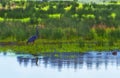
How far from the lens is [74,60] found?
22938mm

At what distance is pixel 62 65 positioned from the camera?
2186cm

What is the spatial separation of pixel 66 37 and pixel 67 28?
1225 millimetres

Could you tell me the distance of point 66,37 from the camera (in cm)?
2800

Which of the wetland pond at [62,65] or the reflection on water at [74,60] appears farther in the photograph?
the reflection on water at [74,60]

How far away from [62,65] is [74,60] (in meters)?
1.18

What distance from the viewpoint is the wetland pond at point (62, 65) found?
65.0 feet

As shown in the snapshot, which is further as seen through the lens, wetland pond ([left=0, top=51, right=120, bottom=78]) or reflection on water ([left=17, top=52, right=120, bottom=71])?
reflection on water ([left=17, top=52, right=120, bottom=71])

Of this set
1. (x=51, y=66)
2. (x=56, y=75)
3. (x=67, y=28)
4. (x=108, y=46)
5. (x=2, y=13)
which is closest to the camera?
(x=56, y=75)

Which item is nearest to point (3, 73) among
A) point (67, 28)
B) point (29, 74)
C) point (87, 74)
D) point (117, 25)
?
point (29, 74)

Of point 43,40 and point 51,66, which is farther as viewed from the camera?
point 43,40

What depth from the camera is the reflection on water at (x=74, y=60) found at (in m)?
21.9

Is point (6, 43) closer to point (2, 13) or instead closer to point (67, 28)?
point (67, 28)

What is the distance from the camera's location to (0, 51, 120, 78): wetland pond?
65.0ft

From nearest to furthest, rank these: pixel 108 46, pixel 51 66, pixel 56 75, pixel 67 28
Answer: pixel 56 75 → pixel 51 66 → pixel 108 46 → pixel 67 28
